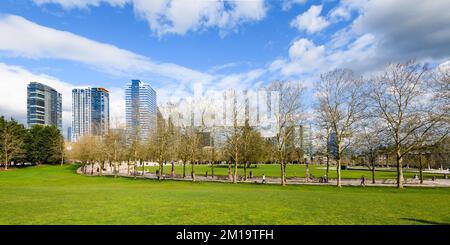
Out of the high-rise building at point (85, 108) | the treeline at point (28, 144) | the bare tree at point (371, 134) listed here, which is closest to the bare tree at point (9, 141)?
the treeline at point (28, 144)

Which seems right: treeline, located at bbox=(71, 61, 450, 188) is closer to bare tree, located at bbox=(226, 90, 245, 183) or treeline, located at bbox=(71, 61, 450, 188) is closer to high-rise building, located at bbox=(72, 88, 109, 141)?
bare tree, located at bbox=(226, 90, 245, 183)

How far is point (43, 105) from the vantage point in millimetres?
160250

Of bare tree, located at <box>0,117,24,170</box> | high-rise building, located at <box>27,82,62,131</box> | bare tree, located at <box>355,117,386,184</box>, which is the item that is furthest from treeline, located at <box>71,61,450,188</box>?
high-rise building, located at <box>27,82,62,131</box>

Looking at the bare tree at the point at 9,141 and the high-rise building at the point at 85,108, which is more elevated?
the high-rise building at the point at 85,108

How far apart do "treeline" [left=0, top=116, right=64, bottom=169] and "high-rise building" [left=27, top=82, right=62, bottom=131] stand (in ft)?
123

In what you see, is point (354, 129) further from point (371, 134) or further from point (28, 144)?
point (28, 144)

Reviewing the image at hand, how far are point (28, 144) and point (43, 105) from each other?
83.0 meters

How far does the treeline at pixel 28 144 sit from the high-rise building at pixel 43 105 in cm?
3747

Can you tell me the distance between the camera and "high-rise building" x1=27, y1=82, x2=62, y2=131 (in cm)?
15125

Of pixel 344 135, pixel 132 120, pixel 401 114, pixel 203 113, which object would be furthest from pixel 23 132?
pixel 401 114

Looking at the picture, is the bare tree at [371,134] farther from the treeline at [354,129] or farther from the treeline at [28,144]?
the treeline at [28,144]

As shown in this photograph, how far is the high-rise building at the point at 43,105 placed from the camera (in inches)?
5955
